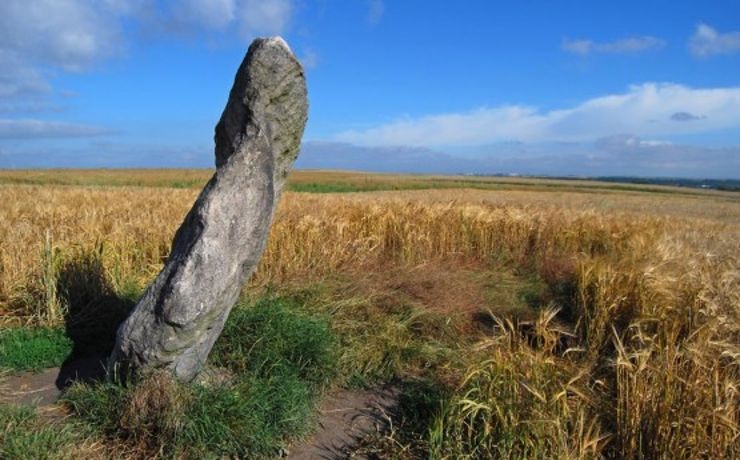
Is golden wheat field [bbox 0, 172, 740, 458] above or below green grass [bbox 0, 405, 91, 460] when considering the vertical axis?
above

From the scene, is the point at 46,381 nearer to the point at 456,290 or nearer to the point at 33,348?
the point at 33,348

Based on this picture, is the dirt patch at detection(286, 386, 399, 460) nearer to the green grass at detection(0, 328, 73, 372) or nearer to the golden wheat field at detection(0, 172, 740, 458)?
the golden wheat field at detection(0, 172, 740, 458)

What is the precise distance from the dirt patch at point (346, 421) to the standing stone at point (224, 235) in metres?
1.09

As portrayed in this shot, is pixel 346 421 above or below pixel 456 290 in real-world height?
below

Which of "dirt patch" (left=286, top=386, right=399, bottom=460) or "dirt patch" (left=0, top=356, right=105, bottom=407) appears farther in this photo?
"dirt patch" (left=0, top=356, right=105, bottom=407)

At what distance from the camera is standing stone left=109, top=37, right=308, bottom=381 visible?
4.05 metres

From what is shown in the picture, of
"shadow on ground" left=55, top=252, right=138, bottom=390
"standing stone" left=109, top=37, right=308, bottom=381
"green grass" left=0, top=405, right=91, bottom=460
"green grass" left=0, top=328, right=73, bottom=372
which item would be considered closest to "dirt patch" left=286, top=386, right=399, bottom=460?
"standing stone" left=109, top=37, right=308, bottom=381

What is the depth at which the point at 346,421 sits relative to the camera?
15.0ft

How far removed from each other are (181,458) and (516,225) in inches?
328

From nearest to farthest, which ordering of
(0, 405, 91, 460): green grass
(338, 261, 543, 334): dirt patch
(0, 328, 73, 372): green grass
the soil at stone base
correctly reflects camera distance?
(0, 405, 91, 460): green grass → the soil at stone base → (0, 328, 73, 372): green grass → (338, 261, 543, 334): dirt patch

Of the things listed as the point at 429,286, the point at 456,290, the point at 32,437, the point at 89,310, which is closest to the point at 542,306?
the point at 456,290

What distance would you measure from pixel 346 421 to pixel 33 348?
3090mm

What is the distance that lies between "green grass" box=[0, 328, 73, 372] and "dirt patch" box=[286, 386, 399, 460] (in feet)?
8.66

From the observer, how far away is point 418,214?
1099 cm
